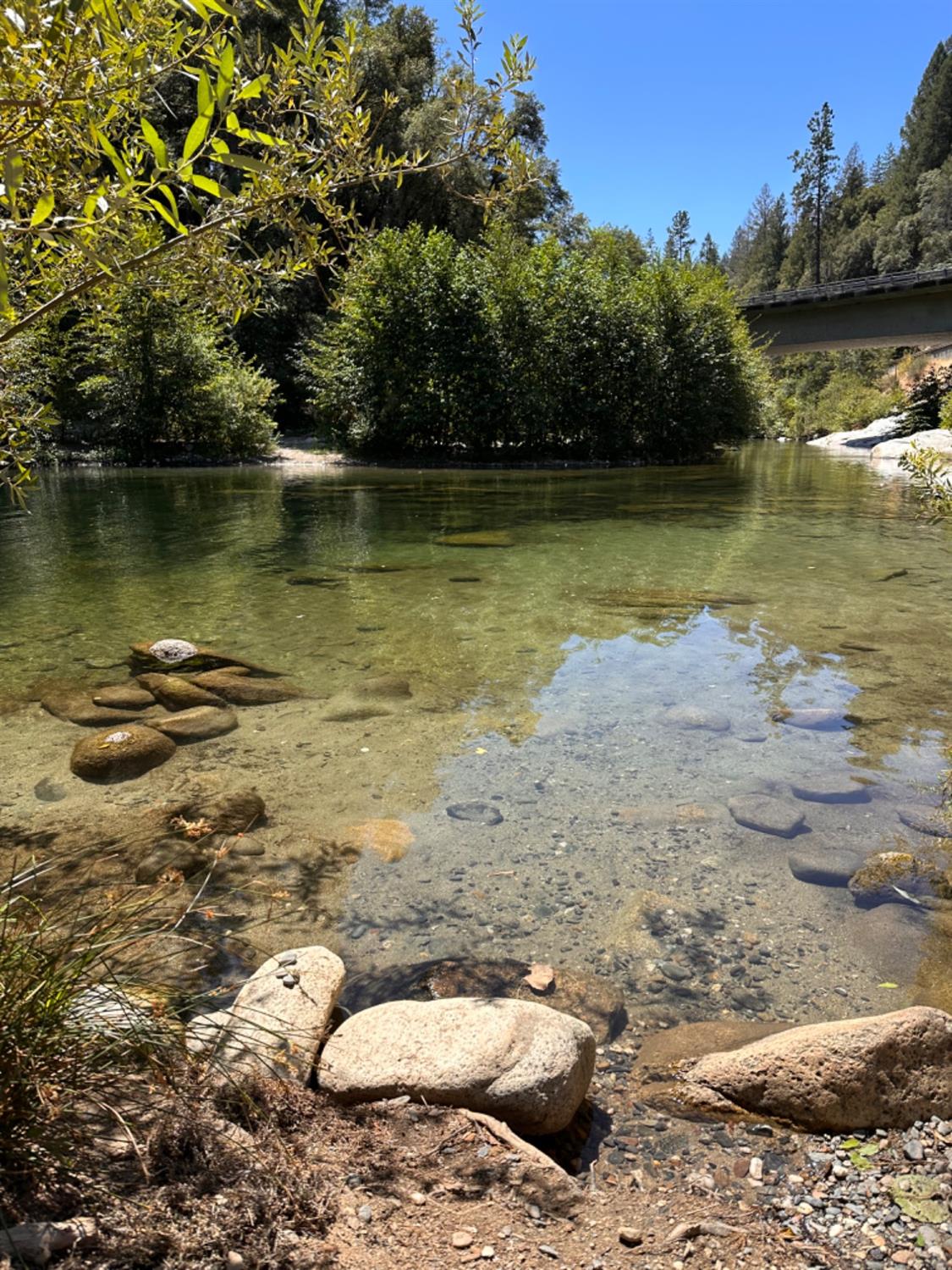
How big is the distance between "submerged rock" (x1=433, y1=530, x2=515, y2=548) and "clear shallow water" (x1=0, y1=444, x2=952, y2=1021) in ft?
0.67

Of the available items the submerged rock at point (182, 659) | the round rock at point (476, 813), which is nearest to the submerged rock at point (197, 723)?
the submerged rock at point (182, 659)

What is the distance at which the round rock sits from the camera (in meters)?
4.48

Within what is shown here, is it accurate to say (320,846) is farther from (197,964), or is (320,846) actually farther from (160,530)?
(160,530)

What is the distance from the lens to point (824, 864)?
399 cm

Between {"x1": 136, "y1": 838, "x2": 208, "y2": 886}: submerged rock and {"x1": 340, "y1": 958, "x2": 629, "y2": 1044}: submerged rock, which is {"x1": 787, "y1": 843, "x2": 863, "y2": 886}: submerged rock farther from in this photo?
{"x1": 136, "y1": 838, "x2": 208, "y2": 886}: submerged rock

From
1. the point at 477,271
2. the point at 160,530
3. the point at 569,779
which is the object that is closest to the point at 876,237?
the point at 477,271

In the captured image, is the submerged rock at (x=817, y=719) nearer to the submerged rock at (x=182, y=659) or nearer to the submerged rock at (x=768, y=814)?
the submerged rock at (x=768, y=814)

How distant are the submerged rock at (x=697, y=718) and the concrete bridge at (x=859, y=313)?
4054 cm

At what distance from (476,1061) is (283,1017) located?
2.14 feet

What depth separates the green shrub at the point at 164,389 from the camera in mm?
28531

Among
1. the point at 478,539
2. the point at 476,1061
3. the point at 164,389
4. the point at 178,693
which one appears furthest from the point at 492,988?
the point at 164,389

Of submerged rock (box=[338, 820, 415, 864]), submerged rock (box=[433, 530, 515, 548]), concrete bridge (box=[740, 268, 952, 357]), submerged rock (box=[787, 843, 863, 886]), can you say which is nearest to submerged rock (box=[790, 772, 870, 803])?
submerged rock (box=[787, 843, 863, 886])

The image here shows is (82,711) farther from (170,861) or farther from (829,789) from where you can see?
(829,789)

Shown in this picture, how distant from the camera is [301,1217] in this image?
5.95 feet
